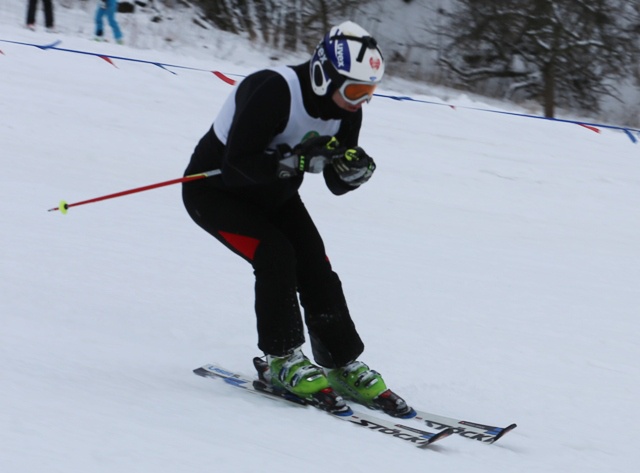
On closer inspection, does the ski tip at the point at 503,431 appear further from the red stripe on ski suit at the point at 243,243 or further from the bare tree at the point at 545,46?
the bare tree at the point at 545,46

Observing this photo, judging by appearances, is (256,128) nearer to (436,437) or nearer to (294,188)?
(294,188)

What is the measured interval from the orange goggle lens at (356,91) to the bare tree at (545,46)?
14.3 m

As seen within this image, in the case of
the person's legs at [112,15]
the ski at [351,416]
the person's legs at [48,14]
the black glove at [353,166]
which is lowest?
the person's legs at [48,14]

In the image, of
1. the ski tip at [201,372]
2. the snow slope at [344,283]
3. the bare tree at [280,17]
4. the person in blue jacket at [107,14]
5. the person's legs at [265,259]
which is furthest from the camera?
the bare tree at [280,17]

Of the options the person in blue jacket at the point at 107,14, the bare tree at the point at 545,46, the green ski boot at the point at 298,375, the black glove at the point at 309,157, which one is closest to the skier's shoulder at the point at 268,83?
the black glove at the point at 309,157

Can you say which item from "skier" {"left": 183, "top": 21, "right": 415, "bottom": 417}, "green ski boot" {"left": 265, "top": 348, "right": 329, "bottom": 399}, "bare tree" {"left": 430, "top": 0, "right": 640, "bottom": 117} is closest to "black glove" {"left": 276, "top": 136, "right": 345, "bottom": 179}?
"skier" {"left": 183, "top": 21, "right": 415, "bottom": 417}

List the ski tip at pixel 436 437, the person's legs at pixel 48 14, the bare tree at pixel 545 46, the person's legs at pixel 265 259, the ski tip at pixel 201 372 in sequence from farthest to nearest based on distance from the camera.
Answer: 1. the bare tree at pixel 545 46
2. the person's legs at pixel 48 14
3. the ski tip at pixel 201 372
4. the person's legs at pixel 265 259
5. the ski tip at pixel 436 437

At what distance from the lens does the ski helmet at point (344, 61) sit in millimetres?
3346

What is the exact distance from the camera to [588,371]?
4613mm

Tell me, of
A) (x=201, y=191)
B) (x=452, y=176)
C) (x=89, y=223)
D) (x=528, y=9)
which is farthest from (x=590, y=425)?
(x=528, y=9)

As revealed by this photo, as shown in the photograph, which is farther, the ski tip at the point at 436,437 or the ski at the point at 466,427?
the ski at the point at 466,427

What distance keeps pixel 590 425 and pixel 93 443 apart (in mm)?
2215

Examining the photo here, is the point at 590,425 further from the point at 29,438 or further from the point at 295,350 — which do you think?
the point at 29,438

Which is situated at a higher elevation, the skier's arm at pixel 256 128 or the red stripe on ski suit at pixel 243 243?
the skier's arm at pixel 256 128
